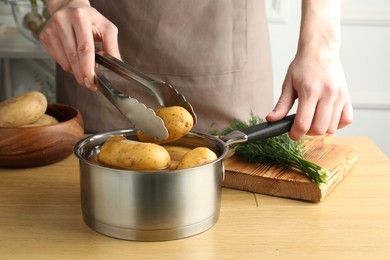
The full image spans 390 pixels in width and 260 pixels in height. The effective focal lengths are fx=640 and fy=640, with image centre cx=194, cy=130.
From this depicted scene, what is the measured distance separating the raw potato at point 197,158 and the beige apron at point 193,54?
724 mm

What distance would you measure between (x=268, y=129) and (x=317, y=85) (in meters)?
0.16

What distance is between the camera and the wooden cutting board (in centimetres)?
123

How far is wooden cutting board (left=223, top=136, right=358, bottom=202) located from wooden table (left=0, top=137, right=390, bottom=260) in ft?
0.05

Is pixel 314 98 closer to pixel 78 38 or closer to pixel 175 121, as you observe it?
pixel 175 121

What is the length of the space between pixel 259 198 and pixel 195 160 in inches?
9.2

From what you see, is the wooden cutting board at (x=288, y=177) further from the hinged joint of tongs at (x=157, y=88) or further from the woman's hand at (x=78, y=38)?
the woman's hand at (x=78, y=38)

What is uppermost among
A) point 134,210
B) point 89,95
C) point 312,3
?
point 312,3

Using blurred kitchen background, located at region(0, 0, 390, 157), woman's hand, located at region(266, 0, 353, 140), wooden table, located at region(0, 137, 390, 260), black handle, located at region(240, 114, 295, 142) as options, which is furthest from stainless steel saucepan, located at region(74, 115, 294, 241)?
blurred kitchen background, located at region(0, 0, 390, 157)

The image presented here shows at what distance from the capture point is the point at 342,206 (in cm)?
121

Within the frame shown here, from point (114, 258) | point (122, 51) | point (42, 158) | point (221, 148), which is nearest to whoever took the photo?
point (114, 258)

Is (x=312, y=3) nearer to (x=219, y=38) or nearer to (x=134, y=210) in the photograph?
(x=219, y=38)

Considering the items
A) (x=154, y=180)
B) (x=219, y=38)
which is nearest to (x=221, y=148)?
(x=154, y=180)

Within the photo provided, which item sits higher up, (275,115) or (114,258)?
(275,115)

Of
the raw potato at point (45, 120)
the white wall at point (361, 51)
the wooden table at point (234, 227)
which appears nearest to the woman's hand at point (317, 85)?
the wooden table at point (234, 227)
